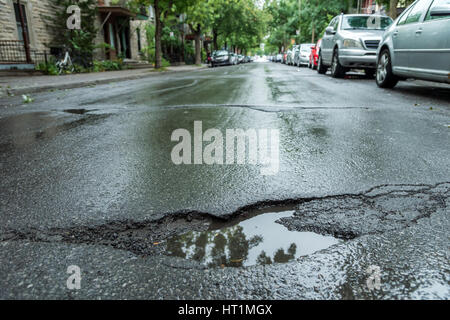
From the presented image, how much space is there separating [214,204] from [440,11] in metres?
5.76

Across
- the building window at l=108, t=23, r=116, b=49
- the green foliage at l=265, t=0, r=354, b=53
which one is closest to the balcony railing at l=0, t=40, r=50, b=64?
the building window at l=108, t=23, r=116, b=49

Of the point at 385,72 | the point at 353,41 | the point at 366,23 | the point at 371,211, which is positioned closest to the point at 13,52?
the point at 353,41

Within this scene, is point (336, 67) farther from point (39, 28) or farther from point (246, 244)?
point (39, 28)

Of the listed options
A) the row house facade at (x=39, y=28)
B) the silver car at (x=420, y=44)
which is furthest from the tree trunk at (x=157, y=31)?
the silver car at (x=420, y=44)

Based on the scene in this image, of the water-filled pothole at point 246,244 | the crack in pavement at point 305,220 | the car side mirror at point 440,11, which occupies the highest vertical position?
the car side mirror at point 440,11

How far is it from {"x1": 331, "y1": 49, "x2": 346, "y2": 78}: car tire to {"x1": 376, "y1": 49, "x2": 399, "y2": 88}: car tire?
3040 mm

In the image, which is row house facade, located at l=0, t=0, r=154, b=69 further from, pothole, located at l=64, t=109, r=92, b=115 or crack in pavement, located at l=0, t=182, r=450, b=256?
crack in pavement, located at l=0, t=182, r=450, b=256

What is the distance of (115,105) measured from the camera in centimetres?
627

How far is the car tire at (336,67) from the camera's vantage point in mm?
11528

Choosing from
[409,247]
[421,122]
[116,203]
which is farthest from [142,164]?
[421,122]

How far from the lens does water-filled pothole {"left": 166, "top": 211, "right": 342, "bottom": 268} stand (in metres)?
1.59

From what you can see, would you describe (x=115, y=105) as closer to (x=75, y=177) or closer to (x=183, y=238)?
(x=75, y=177)

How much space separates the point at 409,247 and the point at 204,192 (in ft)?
4.00

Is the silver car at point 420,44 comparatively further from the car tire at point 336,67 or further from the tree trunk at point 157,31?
the tree trunk at point 157,31
